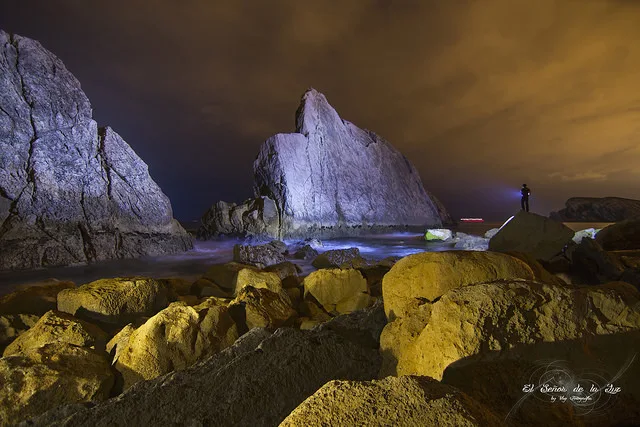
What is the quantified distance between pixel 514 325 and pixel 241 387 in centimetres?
173

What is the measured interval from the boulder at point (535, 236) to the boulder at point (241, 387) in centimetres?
704

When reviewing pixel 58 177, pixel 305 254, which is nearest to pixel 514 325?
pixel 305 254

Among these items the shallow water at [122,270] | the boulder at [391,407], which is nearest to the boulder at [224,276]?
the shallow water at [122,270]

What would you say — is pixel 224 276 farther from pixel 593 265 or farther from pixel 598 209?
pixel 598 209

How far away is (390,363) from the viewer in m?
2.07

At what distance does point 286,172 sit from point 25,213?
2001 centimetres

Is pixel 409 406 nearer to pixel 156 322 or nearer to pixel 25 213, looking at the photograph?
pixel 156 322

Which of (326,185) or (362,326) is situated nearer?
(362,326)

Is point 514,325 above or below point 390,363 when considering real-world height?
above

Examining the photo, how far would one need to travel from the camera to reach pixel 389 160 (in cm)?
3906

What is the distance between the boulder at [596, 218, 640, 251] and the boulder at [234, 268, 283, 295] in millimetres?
10425

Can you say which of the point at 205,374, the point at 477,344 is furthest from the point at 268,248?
the point at 477,344

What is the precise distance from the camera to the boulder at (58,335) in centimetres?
312

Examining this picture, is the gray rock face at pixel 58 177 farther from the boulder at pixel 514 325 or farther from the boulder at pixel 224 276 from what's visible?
the boulder at pixel 514 325
